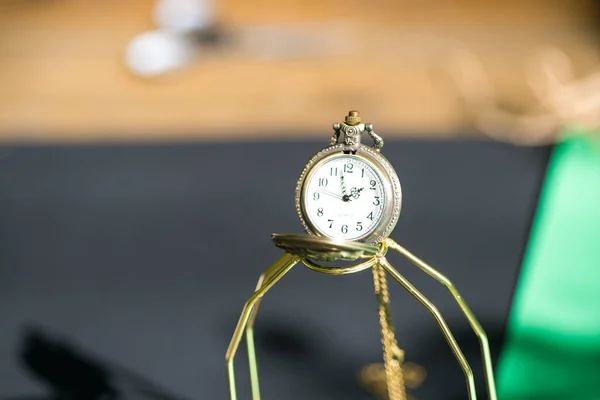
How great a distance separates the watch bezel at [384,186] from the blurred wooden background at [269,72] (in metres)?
0.75

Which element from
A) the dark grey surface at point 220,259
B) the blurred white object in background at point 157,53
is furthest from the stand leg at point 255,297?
the blurred white object in background at point 157,53

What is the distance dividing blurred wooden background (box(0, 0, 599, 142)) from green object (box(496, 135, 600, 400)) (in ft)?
0.83

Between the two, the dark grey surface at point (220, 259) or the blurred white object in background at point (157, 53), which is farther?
the blurred white object in background at point (157, 53)

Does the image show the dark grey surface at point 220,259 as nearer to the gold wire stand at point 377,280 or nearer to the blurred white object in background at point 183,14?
the gold wire stand at point 377,280

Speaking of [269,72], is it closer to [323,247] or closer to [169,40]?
[169,40]

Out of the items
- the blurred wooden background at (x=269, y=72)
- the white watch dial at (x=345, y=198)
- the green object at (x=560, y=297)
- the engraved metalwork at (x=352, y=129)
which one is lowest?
the white watch dial at (x=345, y=198)

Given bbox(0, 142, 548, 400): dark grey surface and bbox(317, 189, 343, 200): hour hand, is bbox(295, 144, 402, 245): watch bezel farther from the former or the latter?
bbox(0, 142, 548, 400): dark grey surface

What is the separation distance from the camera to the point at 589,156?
113 cm

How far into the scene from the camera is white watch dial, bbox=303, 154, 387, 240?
461mm

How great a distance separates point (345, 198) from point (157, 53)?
1.06 metres

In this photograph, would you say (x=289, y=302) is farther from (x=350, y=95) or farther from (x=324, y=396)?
(x=350, y=95)

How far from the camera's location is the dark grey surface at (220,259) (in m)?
0.76

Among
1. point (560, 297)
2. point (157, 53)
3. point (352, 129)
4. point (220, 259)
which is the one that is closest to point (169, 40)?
point (157, 53)

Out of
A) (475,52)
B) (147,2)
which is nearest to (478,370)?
(475,52)
